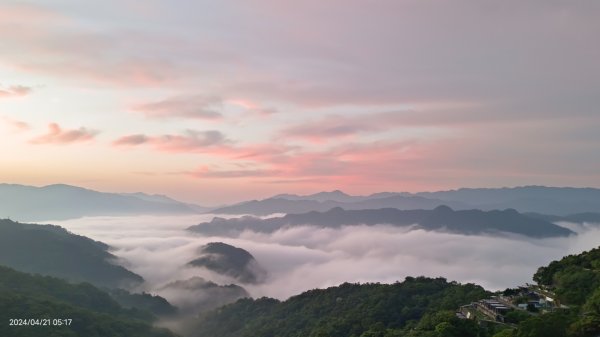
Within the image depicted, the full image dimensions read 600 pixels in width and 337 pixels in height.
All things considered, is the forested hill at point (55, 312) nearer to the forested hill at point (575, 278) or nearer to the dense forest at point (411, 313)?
the dense forest at point (411, 313)

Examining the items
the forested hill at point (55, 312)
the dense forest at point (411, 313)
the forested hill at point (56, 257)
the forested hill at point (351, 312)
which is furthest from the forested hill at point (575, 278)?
the forested hill at point (56, 257)

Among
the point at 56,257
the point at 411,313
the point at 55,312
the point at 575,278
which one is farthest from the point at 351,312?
the point at 56,257

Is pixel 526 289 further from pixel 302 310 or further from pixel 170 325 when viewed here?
pixel 170 325

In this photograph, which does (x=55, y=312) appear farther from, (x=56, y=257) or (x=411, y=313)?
(x=56, y=257)

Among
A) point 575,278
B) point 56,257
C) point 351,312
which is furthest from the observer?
point 56,257

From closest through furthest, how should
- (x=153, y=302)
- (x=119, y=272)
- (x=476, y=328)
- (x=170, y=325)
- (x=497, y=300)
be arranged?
(x=476, y=328), (x=497, y=300), (x=170, y=325), (x=153, y=302), (x=119, y=272)

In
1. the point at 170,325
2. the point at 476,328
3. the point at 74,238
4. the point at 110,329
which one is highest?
the point at 74,238

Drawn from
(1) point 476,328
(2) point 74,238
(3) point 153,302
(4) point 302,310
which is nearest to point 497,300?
(1) point 476,328

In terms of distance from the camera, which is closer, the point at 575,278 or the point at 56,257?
the point at 575,278
